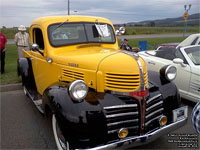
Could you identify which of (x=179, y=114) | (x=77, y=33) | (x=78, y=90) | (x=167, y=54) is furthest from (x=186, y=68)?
(x=78, y=90)

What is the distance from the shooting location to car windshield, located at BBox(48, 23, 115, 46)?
11.8 ft

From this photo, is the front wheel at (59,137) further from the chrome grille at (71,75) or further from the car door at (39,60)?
the car door at (39,60)

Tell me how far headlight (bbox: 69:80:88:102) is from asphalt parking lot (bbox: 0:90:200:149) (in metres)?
1.15

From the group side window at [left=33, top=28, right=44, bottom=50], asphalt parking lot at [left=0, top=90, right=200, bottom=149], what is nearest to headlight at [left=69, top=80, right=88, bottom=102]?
asphalt parking lot at [left=0, top=90, right=200, bottom=149]

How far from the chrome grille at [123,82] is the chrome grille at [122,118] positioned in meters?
0.26

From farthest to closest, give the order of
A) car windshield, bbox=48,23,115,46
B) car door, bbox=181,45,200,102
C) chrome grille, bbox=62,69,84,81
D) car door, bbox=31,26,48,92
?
car door, bbox=181,45,200,102
car door, bbox=31,26,48,92
car windshield, bbox=48,23,115,46
chrome grille, bbox=62,69,84,81

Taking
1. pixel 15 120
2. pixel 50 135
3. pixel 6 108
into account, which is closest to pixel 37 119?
pixel 15 120

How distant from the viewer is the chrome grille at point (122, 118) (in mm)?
2334

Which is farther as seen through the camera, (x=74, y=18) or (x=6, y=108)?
(x=6, y=108)

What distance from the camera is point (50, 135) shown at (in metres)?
3.26

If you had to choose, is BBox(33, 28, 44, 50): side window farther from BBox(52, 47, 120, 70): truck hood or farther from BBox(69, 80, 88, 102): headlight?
BBox(69, 80, 88, 102): headlight

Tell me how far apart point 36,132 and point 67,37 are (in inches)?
72.8

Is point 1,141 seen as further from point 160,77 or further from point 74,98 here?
point 160,77

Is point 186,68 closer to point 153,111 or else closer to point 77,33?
point 153,111
